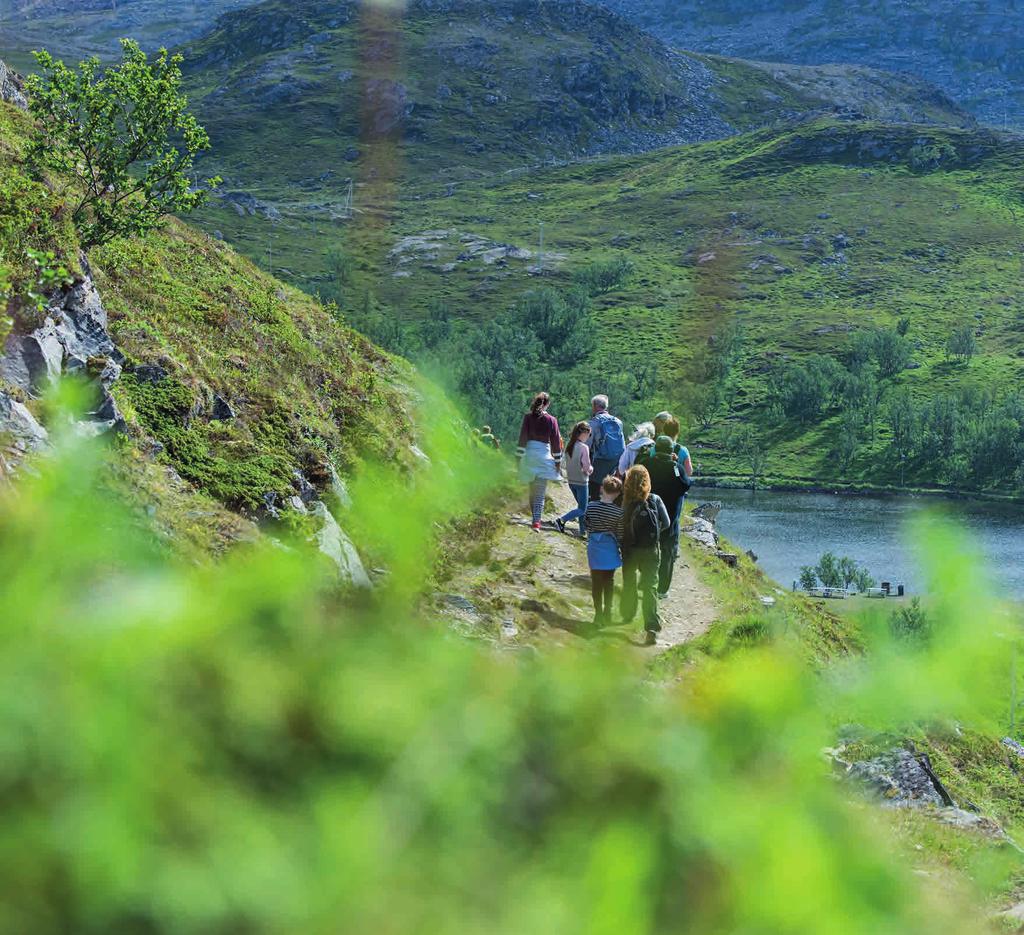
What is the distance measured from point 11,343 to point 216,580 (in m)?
11.8

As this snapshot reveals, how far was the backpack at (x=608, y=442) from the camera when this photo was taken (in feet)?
62.5

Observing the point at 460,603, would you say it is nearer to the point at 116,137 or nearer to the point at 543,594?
the point at 543,594

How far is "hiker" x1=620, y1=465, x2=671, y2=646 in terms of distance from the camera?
593 inches

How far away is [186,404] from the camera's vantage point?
51.0ft

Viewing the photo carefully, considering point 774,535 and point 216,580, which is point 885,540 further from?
point 216,580

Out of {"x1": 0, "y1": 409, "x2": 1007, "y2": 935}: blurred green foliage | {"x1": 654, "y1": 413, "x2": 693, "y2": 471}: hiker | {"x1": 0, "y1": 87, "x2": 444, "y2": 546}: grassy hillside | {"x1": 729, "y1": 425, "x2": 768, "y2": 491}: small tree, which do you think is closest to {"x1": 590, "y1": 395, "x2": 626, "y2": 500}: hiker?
{"x1": 654, "y1": 413, "x2": 693, "y2": 471}: hiker

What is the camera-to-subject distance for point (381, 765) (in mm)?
1597

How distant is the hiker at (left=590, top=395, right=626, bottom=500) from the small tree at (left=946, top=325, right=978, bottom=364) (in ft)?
623

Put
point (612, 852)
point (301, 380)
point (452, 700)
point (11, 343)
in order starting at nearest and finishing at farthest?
point (612, 852), point (452, 700), point (11, 343), point (301, 380)

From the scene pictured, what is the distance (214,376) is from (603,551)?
704cm

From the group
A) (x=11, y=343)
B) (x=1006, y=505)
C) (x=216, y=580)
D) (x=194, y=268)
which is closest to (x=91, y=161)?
(x=194, y=268)

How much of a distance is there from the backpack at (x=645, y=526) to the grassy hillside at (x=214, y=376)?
11.5 feet

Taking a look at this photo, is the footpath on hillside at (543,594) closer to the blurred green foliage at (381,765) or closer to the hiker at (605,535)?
the hiker at (605,535)

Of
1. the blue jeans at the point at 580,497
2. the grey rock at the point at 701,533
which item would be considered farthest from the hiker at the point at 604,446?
the grey rock at the point at 701,533
